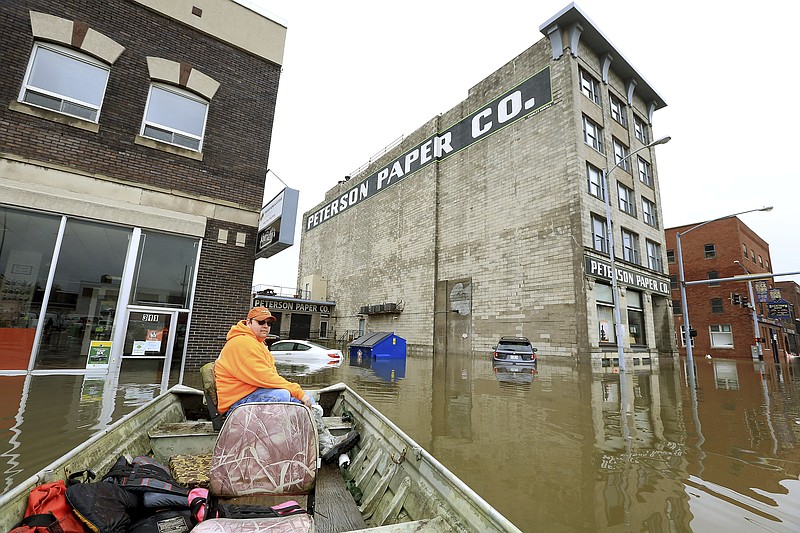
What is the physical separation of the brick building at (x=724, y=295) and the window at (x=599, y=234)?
22.4m

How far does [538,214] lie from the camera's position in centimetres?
2070

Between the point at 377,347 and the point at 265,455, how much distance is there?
694 inches

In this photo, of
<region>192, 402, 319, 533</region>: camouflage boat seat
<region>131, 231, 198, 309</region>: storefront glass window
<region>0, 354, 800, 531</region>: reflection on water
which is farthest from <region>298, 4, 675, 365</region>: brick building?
<region>192, 402, 319, 533</region>: camouflage boat seat

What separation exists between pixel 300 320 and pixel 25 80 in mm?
29426

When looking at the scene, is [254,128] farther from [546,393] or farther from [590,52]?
[590,52]

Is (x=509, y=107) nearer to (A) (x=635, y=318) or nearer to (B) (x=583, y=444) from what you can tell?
(A) (x=635, y=318)

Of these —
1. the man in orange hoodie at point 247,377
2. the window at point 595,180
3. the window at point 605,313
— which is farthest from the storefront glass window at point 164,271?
the window at point 595,180

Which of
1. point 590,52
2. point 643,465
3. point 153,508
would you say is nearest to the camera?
point 153,508

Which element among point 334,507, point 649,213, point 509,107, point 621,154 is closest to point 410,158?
point 509,107

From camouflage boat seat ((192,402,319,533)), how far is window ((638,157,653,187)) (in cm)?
2999

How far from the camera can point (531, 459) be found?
196 inches

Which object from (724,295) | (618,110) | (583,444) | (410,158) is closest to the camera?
(583,444)

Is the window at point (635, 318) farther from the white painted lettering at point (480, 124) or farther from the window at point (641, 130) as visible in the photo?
the white painted lettering at point (480, 124)

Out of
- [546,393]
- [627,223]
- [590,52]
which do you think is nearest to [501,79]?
[590,52]
